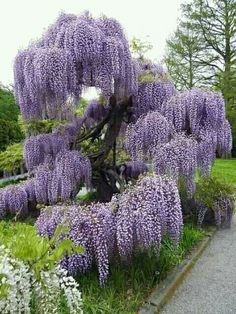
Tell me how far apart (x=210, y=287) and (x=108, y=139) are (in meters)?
2.72

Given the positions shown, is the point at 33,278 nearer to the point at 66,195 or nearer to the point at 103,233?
the point at 103,233

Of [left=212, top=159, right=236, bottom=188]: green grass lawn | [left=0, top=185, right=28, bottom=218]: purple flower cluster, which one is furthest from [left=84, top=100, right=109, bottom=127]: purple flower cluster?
[left=212, top=159, right=236, bottom=188]: green grass lawn

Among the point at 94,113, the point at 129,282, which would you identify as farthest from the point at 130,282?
the point at 94,113

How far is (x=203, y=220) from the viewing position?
5.98m

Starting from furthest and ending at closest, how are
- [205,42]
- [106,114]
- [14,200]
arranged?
[205,42]
[106,114]
[14,200]

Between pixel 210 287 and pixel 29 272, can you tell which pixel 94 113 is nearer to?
pixel 210 287

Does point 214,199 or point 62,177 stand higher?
point 62,177

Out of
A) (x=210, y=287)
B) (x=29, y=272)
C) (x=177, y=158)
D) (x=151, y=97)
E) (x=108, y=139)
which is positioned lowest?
(x=210, y=287)

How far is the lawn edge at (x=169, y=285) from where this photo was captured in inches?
129

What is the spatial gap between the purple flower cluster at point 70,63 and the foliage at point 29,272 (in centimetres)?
266

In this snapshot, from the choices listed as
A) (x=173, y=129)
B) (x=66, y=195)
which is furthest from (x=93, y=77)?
(x=66, y=195)

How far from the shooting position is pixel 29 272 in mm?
1823

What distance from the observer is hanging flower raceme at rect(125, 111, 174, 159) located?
15.5 feet

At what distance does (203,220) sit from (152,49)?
2.78 m
